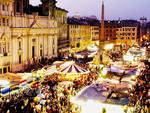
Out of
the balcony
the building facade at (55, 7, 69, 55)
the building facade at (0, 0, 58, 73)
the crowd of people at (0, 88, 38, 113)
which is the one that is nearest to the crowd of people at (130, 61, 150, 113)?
the crowd of people at (0, 88, 38, 113)

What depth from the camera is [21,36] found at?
4128 centimetres

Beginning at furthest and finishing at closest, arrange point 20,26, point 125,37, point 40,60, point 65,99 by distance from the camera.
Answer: point 125,37
point 40,60
point 20,26
point 65,99

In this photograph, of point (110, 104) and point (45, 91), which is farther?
point (45, 91)

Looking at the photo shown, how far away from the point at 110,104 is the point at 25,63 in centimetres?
2493

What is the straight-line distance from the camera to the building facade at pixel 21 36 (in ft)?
124

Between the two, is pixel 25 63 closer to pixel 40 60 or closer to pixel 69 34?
pixel 40 60

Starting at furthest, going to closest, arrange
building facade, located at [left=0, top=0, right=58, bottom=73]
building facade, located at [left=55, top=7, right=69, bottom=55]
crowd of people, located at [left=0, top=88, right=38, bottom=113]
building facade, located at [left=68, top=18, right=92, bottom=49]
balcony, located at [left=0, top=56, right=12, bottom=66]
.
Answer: building facade, located at [left=68, top=18, right=92, bottom=49], building facade, located at [left=55, top=7, right=69, bottom=55], building facade, located at [left=0, top=0, right=58, bottom=73], balcony, located at [left=0, top=56, right=12, bottom=66], crowd of people, located at [left=0, top=88, right=38, bottom=113]

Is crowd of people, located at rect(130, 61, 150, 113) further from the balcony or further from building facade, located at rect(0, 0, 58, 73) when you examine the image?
building facade, located at rect(0, 0, 58, 73)

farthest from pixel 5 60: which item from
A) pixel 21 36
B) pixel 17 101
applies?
pixel 17 101

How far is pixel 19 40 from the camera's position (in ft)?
134

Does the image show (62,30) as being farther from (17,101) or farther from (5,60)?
(17,101)

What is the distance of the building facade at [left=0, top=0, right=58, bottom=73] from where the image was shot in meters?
37.9

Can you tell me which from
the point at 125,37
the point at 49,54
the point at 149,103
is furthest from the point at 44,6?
the point at 125,37

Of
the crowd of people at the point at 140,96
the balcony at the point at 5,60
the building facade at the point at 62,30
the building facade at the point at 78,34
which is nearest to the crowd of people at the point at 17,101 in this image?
the crowd of people at the point at 140,96
